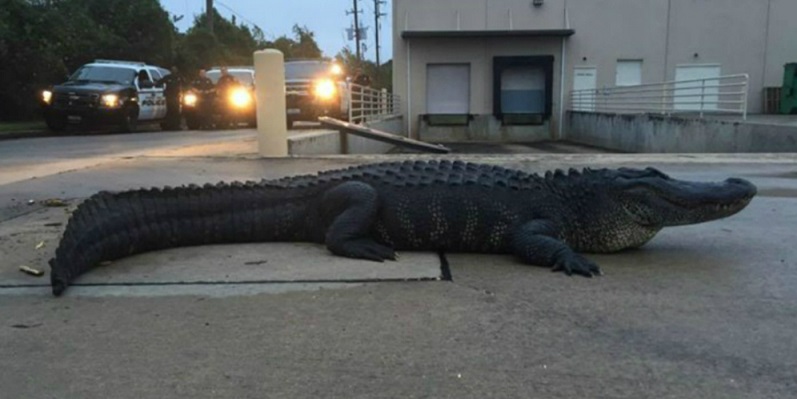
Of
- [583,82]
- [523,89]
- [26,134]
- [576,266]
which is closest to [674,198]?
[576,266]

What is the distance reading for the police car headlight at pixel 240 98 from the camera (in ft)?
68.9

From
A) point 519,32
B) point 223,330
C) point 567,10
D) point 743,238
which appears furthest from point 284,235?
point 567,10

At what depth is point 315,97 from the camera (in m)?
19.5

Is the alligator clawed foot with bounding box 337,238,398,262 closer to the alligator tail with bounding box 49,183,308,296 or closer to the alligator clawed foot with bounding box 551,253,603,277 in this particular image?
the alligator tail with bounding box 49,183,308,296

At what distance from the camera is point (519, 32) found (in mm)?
30266

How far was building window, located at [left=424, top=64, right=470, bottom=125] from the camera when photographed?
1271 inches

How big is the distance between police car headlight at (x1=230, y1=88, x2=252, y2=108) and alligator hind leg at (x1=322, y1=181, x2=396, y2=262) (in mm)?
17734

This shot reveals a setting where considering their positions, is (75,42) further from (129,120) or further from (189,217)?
(189,217)

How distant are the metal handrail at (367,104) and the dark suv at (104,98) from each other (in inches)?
287

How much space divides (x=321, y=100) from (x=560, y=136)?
631 inches

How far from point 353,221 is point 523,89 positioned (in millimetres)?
29415

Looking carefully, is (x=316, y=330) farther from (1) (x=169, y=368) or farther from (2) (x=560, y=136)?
(2) (x=560, y=136)

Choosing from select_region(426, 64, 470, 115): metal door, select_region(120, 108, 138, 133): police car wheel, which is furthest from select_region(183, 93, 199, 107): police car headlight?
select_region(426, 64, 470, 115): metal door

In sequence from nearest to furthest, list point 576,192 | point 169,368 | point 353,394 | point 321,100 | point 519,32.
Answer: point 353,394
point 169,368
point 576,192
point 321,100
point 519,32
